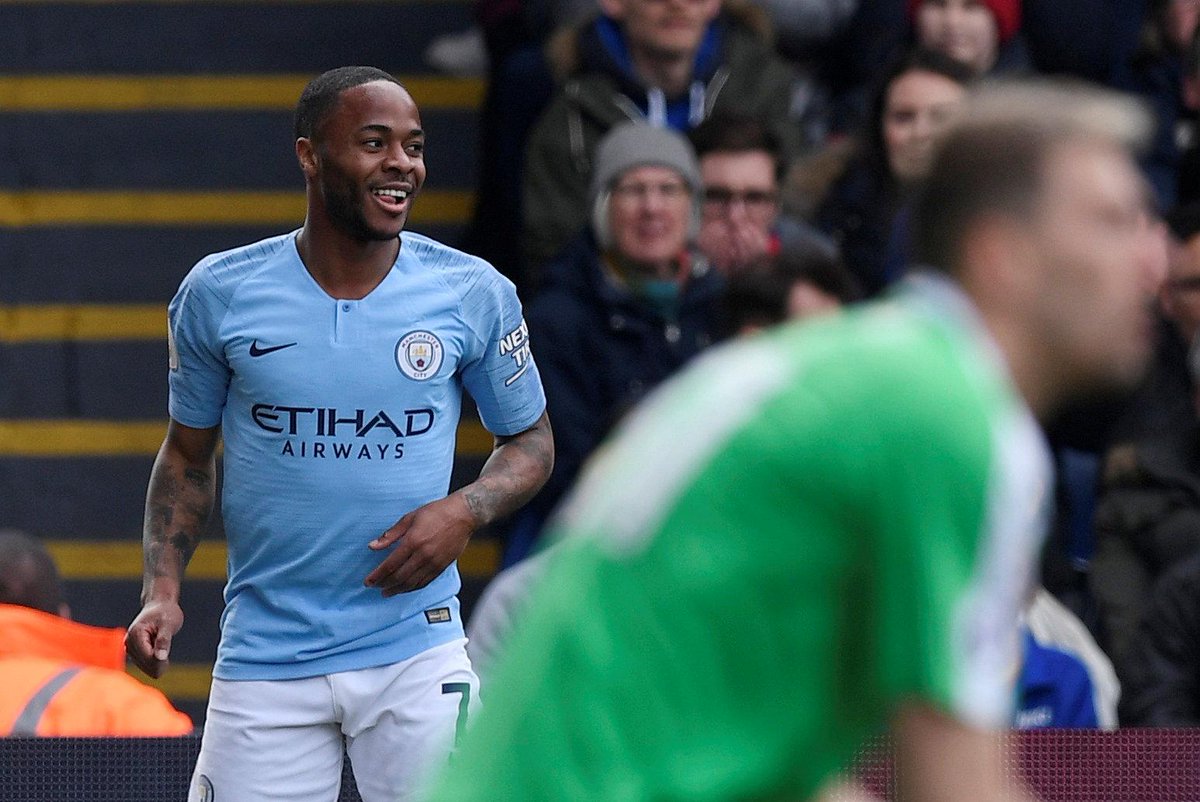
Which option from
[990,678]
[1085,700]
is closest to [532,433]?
[1085,700]

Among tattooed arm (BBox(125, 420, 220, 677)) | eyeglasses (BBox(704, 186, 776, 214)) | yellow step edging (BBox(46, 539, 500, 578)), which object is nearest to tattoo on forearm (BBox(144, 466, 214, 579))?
tattooed arm (BBox(125, 420, 220, 677))

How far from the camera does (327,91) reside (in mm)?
4426

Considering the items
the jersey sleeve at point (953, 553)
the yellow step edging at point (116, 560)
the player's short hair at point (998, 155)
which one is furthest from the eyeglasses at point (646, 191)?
the jersey sleeve at point (953, 553)

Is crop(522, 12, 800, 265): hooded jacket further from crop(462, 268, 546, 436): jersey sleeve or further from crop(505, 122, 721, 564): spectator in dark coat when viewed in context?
crop(462, 268, 546, 436): jersey sleeve

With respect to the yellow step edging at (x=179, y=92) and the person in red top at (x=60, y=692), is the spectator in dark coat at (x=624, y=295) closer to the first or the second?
the person in red top at (x=60, y=692)

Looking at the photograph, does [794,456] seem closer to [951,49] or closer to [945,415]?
[945,415]

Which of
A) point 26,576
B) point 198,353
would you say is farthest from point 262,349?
point 26,576

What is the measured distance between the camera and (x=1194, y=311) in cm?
630

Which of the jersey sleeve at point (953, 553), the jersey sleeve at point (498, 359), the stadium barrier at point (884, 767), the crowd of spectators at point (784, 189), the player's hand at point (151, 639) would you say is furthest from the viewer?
the crowd of spectators at point (784, 189)

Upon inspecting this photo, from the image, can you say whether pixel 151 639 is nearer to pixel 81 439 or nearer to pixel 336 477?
pixel 336 477

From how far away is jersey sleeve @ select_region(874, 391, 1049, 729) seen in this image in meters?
1.84

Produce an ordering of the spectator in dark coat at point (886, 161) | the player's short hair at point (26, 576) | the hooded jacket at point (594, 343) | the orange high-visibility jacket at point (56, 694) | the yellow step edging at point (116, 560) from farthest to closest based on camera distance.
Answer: the yellow step edging at point (116, 560)
the spectator in dark coat at point (886, 161)
the hooded jacket at point (594, 343)
the player's short hair at point (26, 576)
the orange high-visibility jacket at point (56, 694)

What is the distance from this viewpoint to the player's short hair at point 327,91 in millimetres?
4414

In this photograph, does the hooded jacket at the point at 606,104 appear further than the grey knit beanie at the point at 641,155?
Yes
